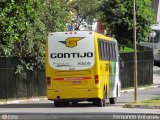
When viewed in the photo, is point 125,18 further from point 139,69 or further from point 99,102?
point 99,102

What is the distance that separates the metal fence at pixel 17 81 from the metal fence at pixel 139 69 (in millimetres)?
9835

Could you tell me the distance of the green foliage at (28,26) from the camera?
1098 inches

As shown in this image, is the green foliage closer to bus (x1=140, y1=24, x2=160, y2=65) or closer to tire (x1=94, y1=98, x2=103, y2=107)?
tire (x1=94, y1=98, x2=103, y2=107)

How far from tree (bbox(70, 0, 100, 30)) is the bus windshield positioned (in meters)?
25.3

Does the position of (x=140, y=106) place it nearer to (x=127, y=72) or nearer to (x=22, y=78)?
(x=22, y=78)

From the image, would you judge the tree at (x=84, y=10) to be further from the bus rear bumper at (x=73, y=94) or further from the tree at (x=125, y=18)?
the bus rear bumper at (x=73, y=94)

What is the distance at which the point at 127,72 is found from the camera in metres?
44.0

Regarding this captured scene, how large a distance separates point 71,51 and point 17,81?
1000 centimetres

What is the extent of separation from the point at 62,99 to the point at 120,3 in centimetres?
2367

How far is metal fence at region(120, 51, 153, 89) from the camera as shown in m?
43.6

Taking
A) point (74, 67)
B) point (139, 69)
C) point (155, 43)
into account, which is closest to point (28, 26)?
point (74, 67)

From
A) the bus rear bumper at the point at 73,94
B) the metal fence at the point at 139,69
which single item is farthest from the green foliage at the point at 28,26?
the metal fence at the point at 139,69

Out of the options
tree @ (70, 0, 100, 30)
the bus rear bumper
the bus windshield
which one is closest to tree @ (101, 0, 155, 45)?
tree @ (70, 0, 100, 30)

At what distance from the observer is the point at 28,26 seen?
29.7 metres
